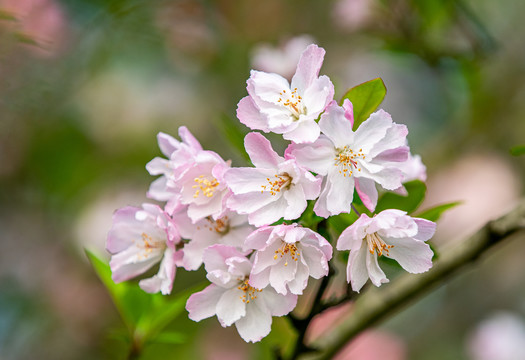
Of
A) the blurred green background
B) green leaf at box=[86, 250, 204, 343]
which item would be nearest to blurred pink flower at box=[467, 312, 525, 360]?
the blurred green background

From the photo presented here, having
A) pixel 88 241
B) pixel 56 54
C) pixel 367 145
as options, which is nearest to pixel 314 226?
pixel 367 145

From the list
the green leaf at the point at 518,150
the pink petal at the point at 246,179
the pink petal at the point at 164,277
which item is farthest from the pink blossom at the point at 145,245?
the green leaf at the point at 518,150

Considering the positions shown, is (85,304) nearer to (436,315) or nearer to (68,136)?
(68,136)

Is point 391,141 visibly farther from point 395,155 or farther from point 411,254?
point 411,254

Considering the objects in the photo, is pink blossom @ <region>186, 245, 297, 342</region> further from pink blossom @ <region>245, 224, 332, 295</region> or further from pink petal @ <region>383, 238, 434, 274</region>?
pink petal @ <region>383, 238, 434, 274</region>

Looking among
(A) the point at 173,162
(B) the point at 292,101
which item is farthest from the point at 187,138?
(B) the point at 292,101

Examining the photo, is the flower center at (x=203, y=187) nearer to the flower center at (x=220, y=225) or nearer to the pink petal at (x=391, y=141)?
the flower center at (x=220, y=225)
